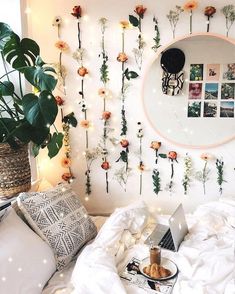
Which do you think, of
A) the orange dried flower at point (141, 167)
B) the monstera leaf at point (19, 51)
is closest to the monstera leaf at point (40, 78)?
the monstera leaf at point (19, 51)

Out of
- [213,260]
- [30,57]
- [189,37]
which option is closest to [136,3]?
[189,37]

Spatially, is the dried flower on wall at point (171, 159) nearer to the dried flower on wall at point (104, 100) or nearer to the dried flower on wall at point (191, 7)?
the dried flower on wall at point (104, 100)

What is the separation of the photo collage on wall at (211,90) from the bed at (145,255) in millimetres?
534

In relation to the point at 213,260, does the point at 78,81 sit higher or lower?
higher

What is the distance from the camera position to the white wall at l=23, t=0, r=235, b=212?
1.81 metres

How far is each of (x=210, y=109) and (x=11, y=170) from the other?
1.19 metres

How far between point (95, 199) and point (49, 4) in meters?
1.27

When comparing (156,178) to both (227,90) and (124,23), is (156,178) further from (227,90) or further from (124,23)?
(124,23)

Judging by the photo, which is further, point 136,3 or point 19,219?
point 136,3

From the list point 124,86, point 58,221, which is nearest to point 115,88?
point 124,86

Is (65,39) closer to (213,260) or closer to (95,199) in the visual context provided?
(95,199)

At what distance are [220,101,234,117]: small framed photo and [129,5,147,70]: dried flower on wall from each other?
0.55m

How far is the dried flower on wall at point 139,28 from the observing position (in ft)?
5.83

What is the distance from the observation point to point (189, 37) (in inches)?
70.0
